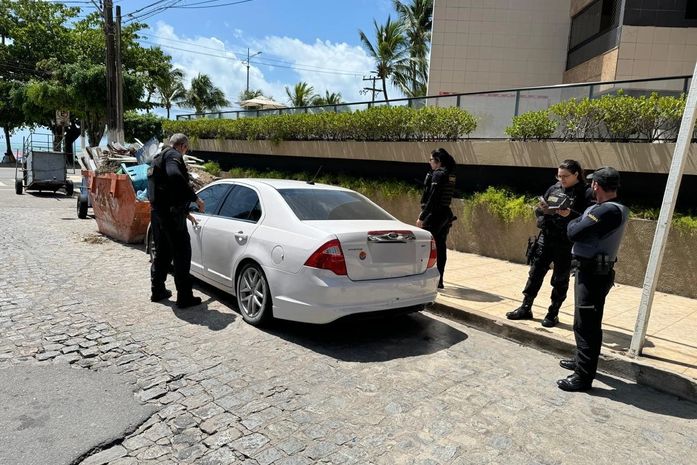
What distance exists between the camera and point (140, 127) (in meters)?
39.8

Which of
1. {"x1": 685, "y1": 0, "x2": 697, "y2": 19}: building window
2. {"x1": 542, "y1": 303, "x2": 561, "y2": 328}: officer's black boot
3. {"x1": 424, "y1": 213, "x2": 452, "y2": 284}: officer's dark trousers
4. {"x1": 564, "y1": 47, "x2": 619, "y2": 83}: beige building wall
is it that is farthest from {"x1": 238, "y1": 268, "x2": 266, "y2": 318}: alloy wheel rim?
{"x1": 685, "y1": 0, "x2": 697, "y2": 19}: building window

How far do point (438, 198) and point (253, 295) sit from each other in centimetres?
266

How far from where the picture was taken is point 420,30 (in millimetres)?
28594

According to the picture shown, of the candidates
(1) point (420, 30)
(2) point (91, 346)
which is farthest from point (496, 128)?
(1) point (420, 30)

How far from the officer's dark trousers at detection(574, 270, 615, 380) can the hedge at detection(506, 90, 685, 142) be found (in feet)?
15.0

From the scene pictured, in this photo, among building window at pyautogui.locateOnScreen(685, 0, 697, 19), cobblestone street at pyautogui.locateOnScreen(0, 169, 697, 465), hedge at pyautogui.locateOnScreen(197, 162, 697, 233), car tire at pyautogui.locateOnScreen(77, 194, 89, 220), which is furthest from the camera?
car tire at pyautogui.locateOnScreen(77, 194, 89, 220)

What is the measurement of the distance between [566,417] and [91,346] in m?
3.91

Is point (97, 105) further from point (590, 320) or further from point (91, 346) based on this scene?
point (590, 320)

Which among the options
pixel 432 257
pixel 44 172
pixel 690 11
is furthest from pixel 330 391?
pixel 44 172

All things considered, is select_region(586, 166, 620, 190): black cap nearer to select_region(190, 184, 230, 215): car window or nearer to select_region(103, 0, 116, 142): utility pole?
select_region(190, 184, 230, 215): car window

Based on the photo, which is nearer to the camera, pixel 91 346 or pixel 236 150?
pixel 91 346

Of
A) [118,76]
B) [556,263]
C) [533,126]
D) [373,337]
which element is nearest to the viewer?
[373,337]

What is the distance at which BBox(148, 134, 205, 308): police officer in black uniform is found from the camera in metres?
5.49

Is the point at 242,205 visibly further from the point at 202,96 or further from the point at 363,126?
the point at 202,96
